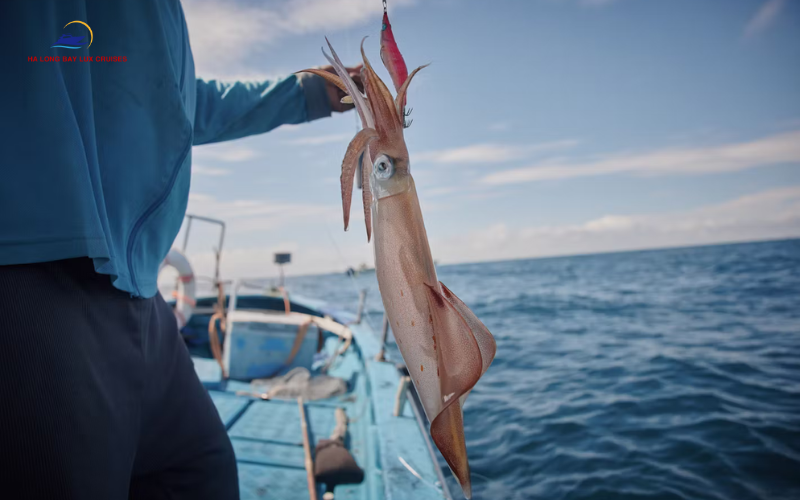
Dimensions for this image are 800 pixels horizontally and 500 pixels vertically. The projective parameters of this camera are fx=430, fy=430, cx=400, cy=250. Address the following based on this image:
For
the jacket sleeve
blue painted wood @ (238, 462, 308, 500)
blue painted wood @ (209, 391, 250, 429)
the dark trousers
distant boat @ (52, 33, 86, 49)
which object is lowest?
blue painted wood @ (238, 462, 308, 500)

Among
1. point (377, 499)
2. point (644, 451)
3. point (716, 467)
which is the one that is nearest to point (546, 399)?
point (644, 451)

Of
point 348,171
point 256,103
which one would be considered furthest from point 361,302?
point 348,171

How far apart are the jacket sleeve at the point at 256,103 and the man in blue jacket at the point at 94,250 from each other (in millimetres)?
185

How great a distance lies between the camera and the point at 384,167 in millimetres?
887

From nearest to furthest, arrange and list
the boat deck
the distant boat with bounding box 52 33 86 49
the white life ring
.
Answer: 1. the distant boat with bounding box 52 33 86 49
2. the boat deck
3. the white life ring

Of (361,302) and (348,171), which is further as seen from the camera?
(361,302)

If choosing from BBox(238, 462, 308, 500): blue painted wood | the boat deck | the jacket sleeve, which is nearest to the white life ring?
the boat deck

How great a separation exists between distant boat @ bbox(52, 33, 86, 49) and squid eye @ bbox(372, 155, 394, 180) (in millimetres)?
762

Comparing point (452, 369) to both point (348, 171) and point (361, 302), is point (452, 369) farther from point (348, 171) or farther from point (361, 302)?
point (361, 302)

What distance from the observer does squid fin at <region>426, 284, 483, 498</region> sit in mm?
872

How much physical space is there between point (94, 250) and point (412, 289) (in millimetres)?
728

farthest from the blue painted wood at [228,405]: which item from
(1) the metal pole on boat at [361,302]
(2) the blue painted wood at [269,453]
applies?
(1) the metal pole on boat at [361,302]

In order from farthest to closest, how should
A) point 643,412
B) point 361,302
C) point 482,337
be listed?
point 361,302
point 643,412
point 482,337

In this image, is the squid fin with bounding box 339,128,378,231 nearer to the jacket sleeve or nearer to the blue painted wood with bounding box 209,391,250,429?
the jacket sleeve
